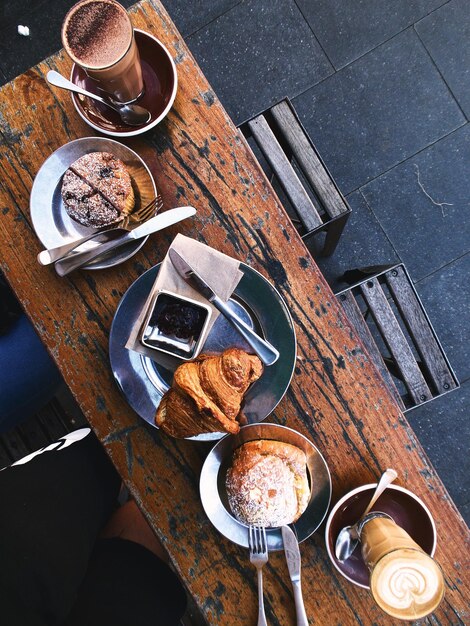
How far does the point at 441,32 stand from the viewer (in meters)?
1.95

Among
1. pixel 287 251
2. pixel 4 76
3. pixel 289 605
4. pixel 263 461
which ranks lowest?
pixel 289 605

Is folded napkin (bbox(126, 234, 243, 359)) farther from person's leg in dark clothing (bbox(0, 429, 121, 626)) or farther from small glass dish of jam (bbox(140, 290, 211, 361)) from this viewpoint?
person's leg in dark clothing (bbox(0, 429, 121, 626))

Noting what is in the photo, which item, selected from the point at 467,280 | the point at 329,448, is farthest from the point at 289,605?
the point at 467,280

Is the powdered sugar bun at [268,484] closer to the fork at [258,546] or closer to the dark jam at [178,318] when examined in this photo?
the fork at [258,546]

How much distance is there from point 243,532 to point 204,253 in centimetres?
67

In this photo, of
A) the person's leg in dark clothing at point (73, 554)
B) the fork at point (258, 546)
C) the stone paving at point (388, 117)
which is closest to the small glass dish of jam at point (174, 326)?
the fork at point (258, 546)

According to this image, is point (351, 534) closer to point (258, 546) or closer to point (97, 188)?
point (258, 546)

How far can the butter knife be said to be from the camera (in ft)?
3.76

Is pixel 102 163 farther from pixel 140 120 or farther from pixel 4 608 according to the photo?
pixel 4 608

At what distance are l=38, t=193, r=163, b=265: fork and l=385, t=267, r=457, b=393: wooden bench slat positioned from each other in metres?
0.79

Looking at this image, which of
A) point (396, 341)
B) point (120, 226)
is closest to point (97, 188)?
point (120, 226)

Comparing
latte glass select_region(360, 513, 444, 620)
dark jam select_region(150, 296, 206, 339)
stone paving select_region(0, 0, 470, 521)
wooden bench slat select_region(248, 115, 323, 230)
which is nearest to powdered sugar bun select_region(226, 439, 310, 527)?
latte glass select_region(360, 513, 444, 620)

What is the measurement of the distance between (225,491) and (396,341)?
2.39 ft

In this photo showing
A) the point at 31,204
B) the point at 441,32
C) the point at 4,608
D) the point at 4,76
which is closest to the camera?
the point at 4,608
